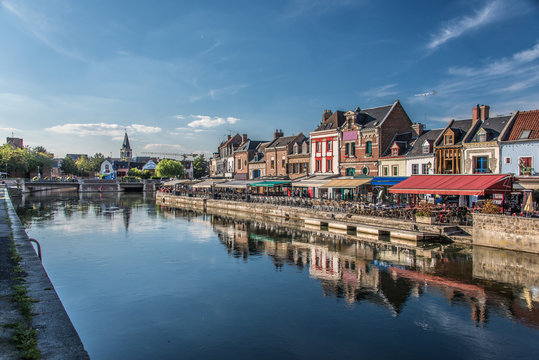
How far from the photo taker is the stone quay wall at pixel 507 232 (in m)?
19.7

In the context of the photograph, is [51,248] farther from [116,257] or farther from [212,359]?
[212,359]

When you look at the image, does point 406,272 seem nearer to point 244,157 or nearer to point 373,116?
point 373,116

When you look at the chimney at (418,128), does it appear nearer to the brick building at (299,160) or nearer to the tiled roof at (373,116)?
the tiled roof at (373,116)

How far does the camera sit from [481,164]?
29.7 meters

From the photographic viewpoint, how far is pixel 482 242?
A: 21.8 metres

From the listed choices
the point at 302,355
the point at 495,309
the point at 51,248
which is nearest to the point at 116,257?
the point at 51,248

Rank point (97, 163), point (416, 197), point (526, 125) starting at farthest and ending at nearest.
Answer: point (97, 163) < point (416, 197) < point (526, 125)

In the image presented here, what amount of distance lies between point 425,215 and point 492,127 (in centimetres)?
1099

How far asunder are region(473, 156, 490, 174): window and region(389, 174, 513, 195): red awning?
354 centimetres

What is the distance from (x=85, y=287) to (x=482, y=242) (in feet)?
67.9

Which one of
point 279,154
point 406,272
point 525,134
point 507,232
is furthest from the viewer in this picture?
point 279,154

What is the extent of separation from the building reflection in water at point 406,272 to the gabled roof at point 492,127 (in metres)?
12.1

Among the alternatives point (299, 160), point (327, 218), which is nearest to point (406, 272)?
point (327, 218)

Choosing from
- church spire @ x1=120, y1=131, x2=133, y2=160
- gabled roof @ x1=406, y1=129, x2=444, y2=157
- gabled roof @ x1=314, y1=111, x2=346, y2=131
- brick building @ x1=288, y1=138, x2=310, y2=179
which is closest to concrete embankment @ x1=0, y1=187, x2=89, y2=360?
gabled roof @ x1=406, y1=129, x2=444, y2=157
